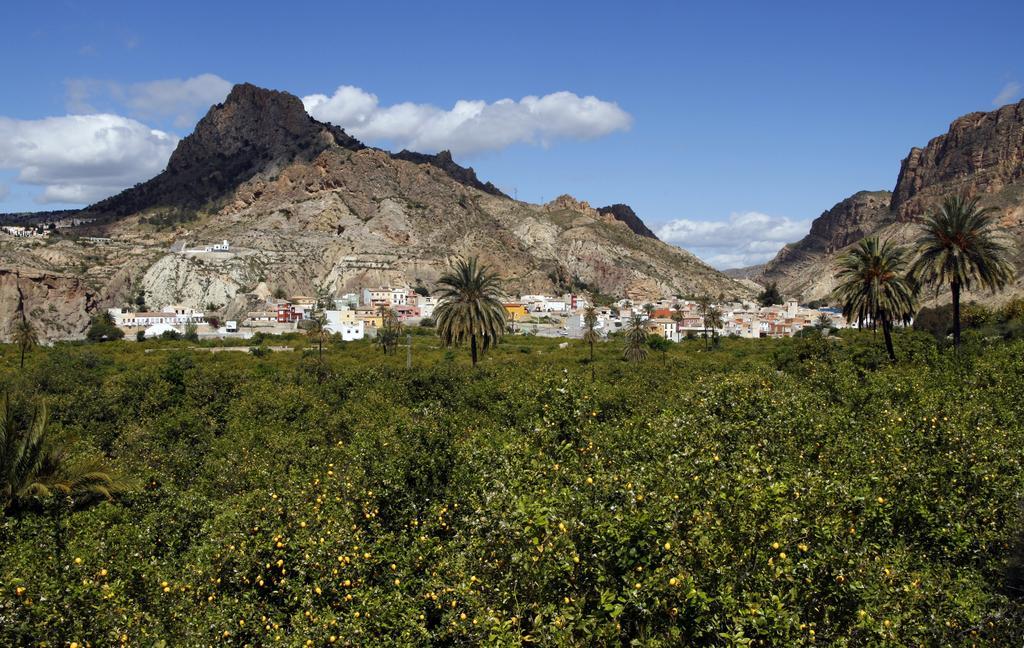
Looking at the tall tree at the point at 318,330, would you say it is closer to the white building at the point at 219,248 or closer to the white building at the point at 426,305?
the white building at the point at 426,305

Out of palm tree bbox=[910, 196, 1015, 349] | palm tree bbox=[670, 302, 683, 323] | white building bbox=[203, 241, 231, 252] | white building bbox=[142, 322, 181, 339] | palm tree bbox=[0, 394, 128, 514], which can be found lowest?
palm tree bbox=[0, 394, 128, 514]

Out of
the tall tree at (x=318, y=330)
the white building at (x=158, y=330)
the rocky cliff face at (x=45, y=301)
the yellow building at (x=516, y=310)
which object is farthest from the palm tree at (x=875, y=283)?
the rocky cliff face at (x=45, y=301)

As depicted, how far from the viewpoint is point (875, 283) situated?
30672 millimetres

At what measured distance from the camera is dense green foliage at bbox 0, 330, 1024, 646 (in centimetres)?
764

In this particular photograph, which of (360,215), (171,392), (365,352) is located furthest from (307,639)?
(360,215)

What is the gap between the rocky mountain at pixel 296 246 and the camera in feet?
424

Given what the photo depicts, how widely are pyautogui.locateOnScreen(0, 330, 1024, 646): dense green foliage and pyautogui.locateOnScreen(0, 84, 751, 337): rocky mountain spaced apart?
357 feet

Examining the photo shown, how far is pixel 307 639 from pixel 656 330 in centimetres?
9496

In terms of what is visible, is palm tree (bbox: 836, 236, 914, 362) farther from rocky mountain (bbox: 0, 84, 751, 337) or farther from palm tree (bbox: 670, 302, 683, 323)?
rocky mountain (bbox: 0, 84, 751, 337)

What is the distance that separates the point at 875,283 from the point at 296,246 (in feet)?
433

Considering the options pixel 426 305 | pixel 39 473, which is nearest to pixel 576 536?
pixel 39 473

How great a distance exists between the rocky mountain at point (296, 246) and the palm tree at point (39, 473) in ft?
340

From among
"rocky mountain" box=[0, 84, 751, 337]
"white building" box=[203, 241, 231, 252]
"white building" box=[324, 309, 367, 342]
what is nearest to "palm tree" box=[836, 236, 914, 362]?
"white building" box=[324, 309, 367, 342]

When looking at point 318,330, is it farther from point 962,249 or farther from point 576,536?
point 576,536
